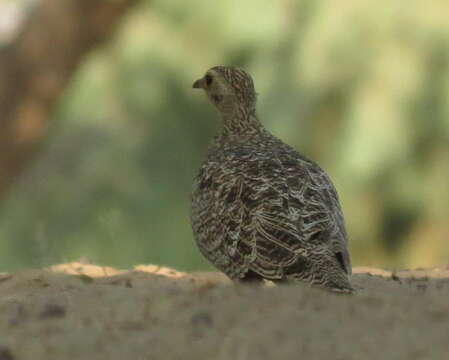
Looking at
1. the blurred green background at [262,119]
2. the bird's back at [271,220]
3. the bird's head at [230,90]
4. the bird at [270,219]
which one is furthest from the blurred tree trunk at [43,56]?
the bird's back at [271,220]

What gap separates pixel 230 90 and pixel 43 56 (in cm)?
720

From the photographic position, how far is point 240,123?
9312mm

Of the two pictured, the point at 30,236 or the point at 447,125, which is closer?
the point at 447,125

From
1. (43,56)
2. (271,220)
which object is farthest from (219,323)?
(43,56)

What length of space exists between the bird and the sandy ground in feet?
0.53

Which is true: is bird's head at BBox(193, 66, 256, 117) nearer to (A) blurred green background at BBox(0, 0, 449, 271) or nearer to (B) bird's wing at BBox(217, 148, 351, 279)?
(B) bird's wing at BBox(217, 148, 351, 279)

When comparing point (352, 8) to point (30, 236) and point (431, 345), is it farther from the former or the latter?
point (431, 345)

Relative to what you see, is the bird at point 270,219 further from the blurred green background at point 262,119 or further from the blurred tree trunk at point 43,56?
the blurred tree trunk at point 43,56

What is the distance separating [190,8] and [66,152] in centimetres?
343

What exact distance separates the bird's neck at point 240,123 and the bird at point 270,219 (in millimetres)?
617

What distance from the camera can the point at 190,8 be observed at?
20.1 m

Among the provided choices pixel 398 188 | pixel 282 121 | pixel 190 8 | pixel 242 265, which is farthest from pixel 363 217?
pixel 242 265

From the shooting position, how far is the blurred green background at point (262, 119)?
16781 millimetres

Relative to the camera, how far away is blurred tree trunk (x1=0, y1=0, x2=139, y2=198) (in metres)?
16.0
